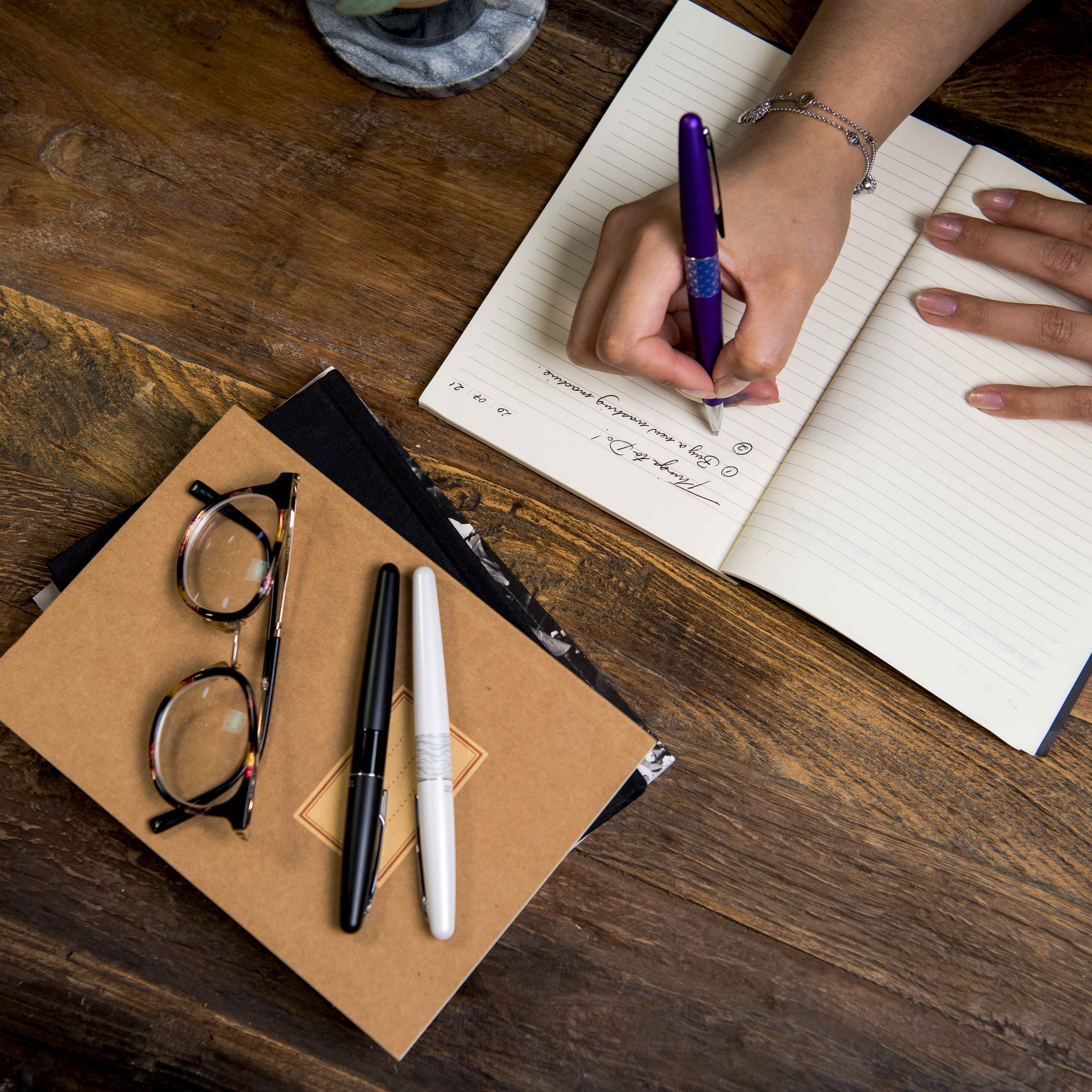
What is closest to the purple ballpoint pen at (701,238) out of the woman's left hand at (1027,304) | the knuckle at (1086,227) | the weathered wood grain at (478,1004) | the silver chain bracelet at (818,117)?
the silver chain bracelet at (818,117)

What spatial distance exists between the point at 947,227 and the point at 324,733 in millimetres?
670

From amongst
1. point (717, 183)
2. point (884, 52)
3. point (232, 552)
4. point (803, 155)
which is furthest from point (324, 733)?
point (884, 52)

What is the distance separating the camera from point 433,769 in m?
0.57

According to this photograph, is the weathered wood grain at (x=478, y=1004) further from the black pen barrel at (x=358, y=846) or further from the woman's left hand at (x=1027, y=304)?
the woman's left hand at (x=1027, y=304)

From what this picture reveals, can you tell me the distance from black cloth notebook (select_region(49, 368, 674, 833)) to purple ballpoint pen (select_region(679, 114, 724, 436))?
234 millimetres

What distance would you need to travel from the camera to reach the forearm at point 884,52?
661 mm

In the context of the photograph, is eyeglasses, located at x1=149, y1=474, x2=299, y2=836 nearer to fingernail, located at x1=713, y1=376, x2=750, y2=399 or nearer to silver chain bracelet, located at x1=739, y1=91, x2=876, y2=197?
fingernail, located at x1=713, y1=376, x2=750, y2=399

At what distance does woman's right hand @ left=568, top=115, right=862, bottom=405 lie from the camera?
601 mm

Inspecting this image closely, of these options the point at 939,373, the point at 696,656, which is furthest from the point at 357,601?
the point at 939,373

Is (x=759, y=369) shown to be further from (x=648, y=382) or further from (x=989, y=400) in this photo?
(x=989, y=400)

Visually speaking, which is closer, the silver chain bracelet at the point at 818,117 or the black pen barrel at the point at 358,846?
the black pen barrel at the point at 358,846

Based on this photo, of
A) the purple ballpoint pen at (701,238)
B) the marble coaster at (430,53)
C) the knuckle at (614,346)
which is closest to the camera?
the purple ballpoint pen at (701,238)

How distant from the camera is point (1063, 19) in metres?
0.74

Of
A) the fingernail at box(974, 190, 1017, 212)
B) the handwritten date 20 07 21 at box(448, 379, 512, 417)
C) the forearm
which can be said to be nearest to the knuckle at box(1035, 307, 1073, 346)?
the fingernail at box(974, 190, 1017, 212)
